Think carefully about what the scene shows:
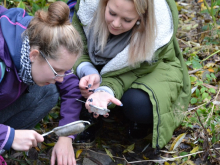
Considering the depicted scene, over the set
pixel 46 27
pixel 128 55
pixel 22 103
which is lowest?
pixel 22 103

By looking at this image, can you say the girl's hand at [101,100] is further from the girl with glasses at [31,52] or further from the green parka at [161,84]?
the girl with glasses at [31,52]

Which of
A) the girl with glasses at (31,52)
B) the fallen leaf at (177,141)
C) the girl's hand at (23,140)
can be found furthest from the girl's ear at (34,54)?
the fallen leaf at (177,141)

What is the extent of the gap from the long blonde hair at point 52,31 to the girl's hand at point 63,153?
54cm

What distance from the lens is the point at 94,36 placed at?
2027 millimetres

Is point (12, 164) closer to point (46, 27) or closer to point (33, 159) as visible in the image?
point (33, 159)

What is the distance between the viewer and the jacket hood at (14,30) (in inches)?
→ 57.7

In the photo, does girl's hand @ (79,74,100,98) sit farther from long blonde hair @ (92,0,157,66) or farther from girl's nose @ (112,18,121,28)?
girl's nose @ (112,18,121,28)

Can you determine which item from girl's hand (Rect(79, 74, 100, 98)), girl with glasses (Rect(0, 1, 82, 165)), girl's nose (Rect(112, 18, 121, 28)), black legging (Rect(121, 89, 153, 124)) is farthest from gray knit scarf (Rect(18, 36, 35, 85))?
black legging (Rect(121, 89, 153, 124))

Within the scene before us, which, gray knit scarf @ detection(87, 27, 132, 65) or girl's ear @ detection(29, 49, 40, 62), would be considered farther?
gray knit scarf @ detection(87, 27, 132, 65)

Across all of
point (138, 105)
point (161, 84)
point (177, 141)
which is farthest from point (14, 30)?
point (177, 141)

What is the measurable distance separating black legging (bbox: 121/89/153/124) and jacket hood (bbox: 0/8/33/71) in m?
0.79

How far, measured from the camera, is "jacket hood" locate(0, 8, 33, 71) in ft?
4.81

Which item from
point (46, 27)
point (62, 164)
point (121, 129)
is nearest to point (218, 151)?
point (121, 129)

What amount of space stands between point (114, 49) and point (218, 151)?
980mm
